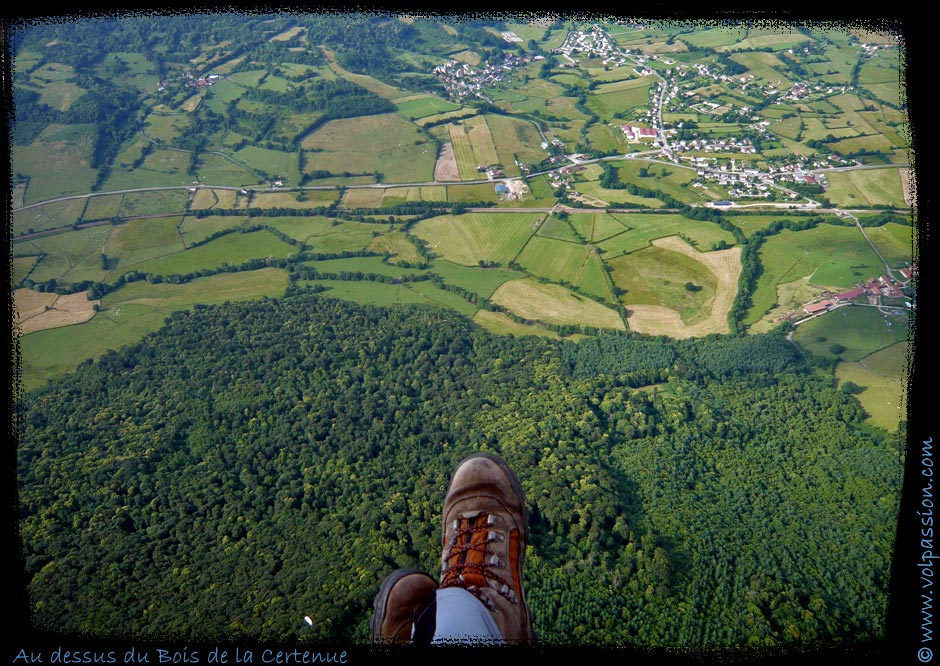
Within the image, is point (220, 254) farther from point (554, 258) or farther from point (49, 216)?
point (554, 258)

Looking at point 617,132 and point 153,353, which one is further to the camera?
point 617,132

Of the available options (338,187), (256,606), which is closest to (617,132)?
(338,187)

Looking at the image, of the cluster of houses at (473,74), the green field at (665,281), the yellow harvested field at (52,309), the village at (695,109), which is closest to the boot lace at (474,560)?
the green field at (665,281)

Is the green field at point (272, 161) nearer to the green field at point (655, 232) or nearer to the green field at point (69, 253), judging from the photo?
the green field at point (69, 253)

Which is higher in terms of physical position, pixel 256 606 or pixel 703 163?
pixel 256 606

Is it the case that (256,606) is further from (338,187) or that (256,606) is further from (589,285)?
(338,187)

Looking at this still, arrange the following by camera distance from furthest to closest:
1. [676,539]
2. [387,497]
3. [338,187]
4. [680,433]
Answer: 1. [338,187]
2. [680,433]
3. [387,497]
4. [676,539]

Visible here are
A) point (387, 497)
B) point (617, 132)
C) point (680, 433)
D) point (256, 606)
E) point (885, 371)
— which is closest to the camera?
point (256, 606)

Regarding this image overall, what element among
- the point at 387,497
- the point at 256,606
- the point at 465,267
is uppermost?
the point at 256,606
